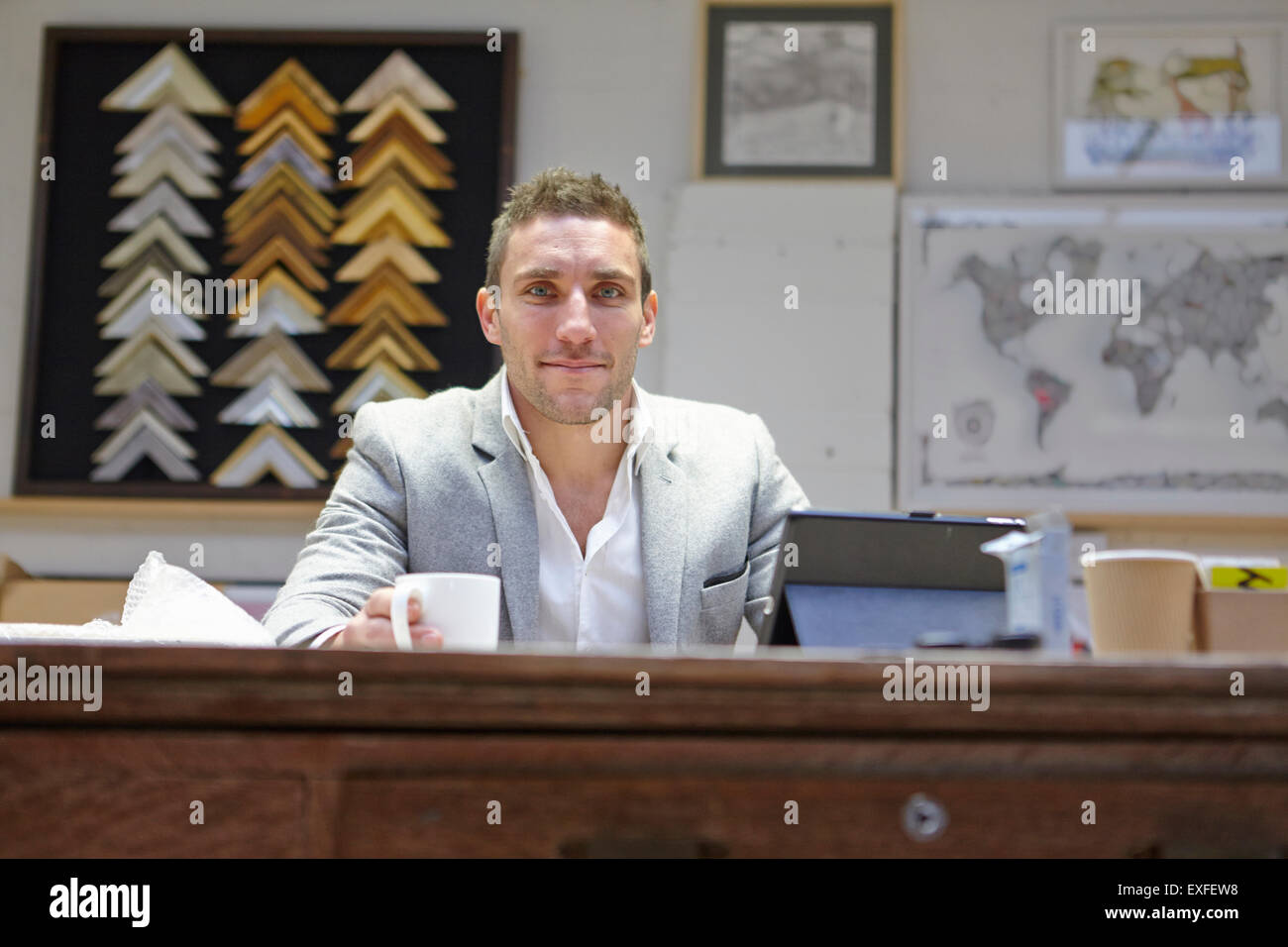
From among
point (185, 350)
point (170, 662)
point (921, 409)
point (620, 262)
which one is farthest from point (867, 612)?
point (185, 350)

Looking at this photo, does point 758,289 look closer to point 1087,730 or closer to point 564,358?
point 564,358

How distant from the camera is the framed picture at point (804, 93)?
317 centimetres

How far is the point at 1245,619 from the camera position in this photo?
1.12m

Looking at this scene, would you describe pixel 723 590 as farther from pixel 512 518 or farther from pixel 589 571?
pixel 512 518

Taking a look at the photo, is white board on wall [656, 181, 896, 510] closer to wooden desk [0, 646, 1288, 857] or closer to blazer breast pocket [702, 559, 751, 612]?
blazer breast pocket [702, 559, 751, 612]

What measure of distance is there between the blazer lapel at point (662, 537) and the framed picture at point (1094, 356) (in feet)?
4.19

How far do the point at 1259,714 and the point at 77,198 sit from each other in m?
3.19

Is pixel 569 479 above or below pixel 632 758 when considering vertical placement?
above

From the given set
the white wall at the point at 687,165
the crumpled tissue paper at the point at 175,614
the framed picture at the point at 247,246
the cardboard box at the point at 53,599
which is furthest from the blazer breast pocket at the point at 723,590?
the cardboard box at the point at 53,599

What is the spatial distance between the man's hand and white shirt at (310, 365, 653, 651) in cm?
66

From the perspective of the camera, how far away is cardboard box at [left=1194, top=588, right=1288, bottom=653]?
3.67 ft

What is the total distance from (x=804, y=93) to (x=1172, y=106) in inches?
35.8

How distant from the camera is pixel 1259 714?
2.48 feet

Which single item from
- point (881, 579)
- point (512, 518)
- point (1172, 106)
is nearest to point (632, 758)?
point (881, 579)
